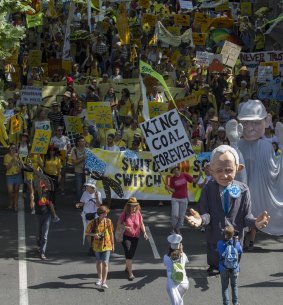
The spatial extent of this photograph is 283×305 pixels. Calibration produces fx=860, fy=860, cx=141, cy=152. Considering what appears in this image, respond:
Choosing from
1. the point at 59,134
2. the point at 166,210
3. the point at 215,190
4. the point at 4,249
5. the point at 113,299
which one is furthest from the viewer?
the point at 59,134

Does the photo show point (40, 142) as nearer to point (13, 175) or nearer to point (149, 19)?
point (13, 175)

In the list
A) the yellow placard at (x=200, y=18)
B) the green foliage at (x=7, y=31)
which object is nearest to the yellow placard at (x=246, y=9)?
the yellow placard at (x=200, y=18)

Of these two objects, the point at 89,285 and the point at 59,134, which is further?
the point at 59,134

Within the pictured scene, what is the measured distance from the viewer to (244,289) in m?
11.9

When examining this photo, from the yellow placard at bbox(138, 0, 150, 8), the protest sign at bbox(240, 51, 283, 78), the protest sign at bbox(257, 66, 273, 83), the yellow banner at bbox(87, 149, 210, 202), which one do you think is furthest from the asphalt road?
the yellow placard at bbox(138, 0, 150, 8)

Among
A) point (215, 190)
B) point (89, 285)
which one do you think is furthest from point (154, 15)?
point (215, 190)

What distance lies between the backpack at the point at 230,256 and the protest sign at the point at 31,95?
10436 mm

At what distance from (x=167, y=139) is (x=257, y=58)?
374 inches

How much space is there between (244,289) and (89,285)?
2.18 meters

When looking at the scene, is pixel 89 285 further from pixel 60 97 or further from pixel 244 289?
pixel 60 97

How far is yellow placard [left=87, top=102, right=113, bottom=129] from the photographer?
59.5ft

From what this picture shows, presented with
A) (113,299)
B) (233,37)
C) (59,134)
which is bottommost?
(113,299)

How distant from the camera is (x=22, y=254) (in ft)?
44.5

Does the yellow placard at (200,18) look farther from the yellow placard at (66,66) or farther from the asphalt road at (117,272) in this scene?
the asphalt road at (117,272)
